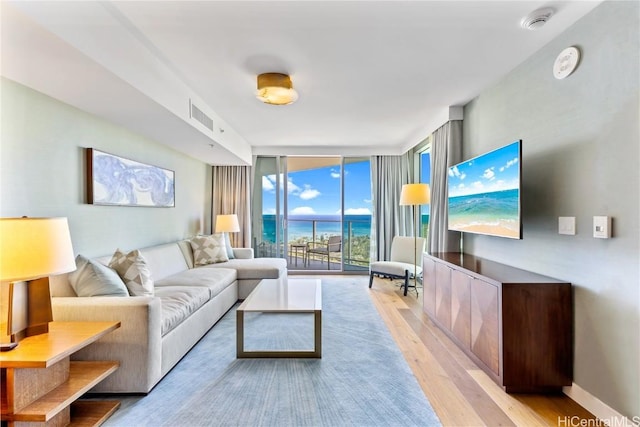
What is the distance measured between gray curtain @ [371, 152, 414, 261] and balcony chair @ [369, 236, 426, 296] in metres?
0.38

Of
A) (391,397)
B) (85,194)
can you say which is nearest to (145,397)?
(391,397)

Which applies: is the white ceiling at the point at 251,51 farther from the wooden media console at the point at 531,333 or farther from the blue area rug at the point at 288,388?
the blue area rug at the point at 288,388

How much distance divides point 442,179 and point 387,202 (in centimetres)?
216

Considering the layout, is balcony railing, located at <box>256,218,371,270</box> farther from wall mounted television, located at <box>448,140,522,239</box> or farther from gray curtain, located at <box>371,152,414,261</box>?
wall mounted television, located at <box>448,140,522,239</box>

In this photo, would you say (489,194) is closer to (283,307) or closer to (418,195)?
(418,195)

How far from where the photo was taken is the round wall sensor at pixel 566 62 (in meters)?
1.97

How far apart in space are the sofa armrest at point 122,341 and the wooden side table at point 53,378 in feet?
0.20

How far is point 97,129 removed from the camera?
289 cm

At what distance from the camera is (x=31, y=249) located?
4.91 ft

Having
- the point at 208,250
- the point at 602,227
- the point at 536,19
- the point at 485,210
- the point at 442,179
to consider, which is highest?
the point at 536,19

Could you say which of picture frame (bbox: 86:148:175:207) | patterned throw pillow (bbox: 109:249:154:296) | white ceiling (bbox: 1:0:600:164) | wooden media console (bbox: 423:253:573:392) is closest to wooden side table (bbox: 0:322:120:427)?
patterned throw pillow (bbox: 109:249:154:296)

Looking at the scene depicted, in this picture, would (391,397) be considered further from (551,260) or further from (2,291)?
(2,291)

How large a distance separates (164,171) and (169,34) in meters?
2.35

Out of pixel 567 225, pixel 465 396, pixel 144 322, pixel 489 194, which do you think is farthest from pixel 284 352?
pixel 567 225
